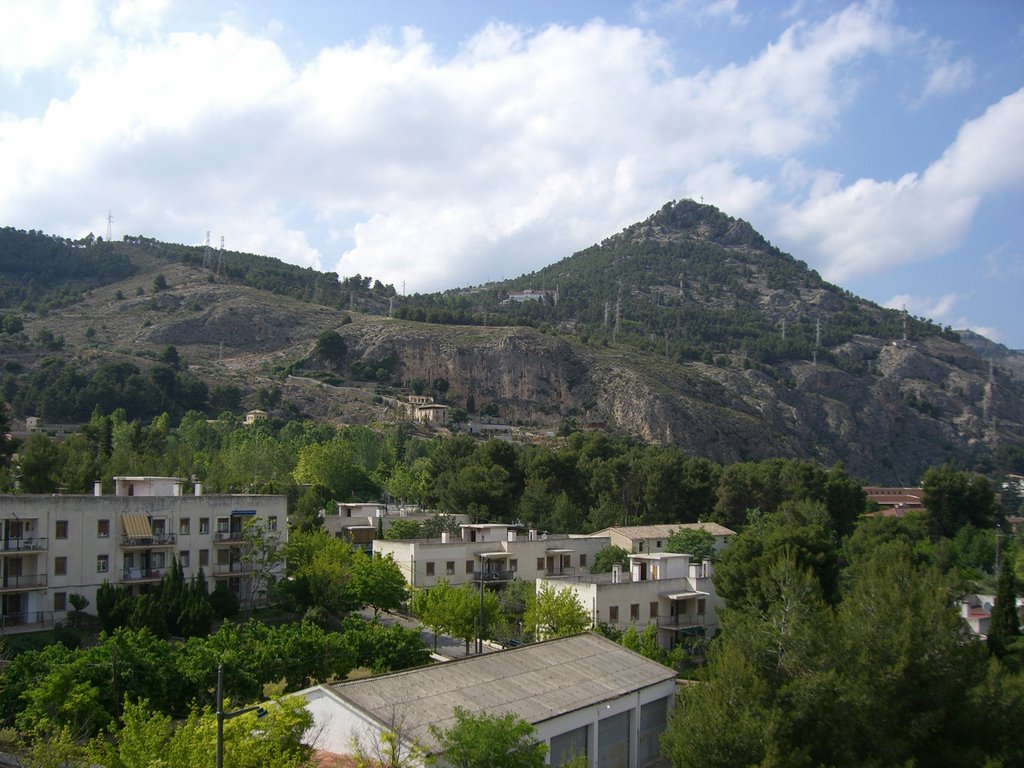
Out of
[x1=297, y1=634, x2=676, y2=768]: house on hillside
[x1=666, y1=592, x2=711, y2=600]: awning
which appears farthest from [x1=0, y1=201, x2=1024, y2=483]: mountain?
[x1=297, y1=634, x2=676, y2=768]: house on hillside

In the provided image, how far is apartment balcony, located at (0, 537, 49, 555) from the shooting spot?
33562 mm

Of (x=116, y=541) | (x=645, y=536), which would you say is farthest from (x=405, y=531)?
(x=116, y=541)

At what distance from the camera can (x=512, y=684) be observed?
24.2m

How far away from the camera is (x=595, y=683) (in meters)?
25.9

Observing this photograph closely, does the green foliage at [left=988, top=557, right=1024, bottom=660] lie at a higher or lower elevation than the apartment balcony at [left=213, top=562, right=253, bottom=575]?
lower

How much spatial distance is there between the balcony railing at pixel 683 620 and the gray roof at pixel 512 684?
1247cm

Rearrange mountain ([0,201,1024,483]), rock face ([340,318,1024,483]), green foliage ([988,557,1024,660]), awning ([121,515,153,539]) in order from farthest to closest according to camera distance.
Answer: rock face ([340,318,1024,483]) < mountain ([0,201,1024,483]) < awning ([121,515,153,539]) < green foliage ([988,557,1024,660])

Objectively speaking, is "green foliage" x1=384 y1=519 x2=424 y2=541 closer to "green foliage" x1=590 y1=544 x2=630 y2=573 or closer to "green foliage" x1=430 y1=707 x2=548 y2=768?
"green foliage" x1=590 y1=544 x2=630 y2=573

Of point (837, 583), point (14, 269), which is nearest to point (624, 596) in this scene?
point (837, 583)

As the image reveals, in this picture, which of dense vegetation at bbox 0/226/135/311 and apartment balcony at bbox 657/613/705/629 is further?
dense vegetation at bbox 0/226/135/311

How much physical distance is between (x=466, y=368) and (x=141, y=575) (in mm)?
101051

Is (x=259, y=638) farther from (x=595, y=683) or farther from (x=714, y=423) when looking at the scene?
(x=714, y=423)

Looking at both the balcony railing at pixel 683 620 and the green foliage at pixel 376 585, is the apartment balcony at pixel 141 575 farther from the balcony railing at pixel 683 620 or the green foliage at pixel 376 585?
the balcony railing at pixel 683 620

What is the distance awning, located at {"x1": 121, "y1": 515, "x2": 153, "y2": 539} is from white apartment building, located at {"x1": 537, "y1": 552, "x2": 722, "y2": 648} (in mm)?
15982
